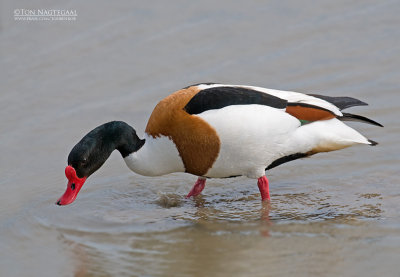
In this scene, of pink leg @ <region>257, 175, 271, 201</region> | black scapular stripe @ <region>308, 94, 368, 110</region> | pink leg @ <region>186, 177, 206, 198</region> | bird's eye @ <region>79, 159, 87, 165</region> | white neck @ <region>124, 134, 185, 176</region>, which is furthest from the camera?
pink leg @ <region>186, 177, 206, 198</region>


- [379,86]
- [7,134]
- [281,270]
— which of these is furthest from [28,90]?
[281,270]

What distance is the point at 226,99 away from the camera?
6.26m

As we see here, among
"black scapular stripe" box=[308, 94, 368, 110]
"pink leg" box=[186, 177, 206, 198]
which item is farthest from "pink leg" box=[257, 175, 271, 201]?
"black scapular stripe" box=[308, 94, 368, 110]

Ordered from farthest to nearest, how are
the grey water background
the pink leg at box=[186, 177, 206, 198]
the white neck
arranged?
1. the pink leg at box=[186, 177, 206, 198]
2. the white neck
3. the grey water background

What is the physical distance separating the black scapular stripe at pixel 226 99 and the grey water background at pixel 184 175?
941 mm

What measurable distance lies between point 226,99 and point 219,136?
1.07 ft

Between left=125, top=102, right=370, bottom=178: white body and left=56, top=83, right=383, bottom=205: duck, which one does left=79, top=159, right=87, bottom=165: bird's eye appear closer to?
left=56, top=83, right=383, bottom=205: duck

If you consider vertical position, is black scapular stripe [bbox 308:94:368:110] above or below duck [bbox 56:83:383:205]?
above

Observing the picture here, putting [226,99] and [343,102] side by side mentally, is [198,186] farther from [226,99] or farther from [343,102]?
[343,102]

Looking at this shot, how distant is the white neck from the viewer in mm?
6320

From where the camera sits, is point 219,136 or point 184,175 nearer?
point 219,136

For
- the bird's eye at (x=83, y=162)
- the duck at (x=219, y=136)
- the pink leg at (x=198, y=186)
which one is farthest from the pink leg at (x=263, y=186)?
the bird's eye at (x=83, y=162)

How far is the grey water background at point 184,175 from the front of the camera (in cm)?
565

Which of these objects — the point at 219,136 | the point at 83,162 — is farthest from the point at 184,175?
the point at 83,162
